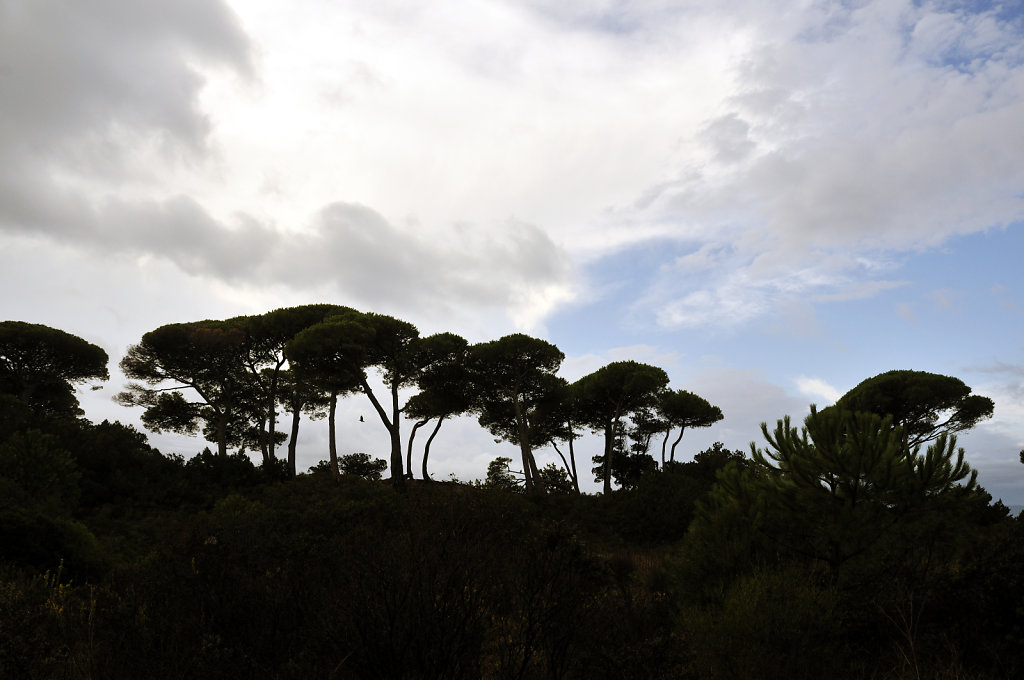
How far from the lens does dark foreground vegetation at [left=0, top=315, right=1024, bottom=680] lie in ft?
22.8

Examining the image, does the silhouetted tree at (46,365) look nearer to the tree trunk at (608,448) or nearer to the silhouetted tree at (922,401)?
Answer: the tree trunk at (608,448)

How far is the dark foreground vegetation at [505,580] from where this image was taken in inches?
273

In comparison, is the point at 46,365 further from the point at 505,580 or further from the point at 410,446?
the point at 505,580

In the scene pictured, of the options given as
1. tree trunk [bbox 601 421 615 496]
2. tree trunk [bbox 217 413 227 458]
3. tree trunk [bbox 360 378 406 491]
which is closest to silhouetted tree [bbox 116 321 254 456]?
tree trunk [bbox 217 413 227 458]

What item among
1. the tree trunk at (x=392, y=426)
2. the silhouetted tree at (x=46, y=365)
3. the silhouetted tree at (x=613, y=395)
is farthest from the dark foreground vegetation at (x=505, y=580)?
the silhouetted tree at (x=613, y=395)

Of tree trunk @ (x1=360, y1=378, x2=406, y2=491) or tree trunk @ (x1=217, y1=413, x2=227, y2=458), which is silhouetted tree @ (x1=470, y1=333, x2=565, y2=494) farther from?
tree trunk @ (x1=217, y1=413, x2=227, y2=458)

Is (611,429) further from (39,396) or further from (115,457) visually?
(39,396)

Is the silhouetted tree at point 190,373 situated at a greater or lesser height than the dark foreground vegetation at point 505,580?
greater

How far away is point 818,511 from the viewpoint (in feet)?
41.8

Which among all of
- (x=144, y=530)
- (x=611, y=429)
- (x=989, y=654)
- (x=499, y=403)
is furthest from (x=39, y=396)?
(x=989, y=654)

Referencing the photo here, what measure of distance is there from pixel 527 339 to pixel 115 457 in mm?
19792

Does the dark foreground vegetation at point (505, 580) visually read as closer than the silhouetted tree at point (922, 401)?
Result: Yes

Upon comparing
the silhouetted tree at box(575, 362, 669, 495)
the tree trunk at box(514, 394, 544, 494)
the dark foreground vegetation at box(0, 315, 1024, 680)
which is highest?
the silhouetted tree at box(575, 362, 669, 495)

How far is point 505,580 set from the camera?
915 centimetres
